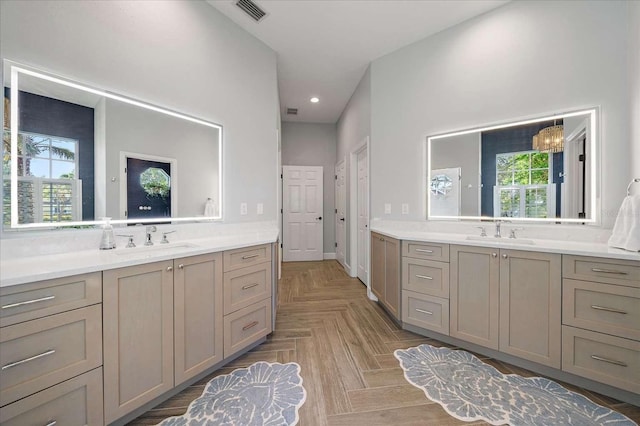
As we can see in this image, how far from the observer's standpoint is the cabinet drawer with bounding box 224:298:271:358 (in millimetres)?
1833

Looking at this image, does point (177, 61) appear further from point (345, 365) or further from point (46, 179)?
point (345, 365)

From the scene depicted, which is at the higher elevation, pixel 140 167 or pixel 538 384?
pixel 140 167

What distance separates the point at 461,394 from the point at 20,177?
9.17ft

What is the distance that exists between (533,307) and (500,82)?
6.40 ft

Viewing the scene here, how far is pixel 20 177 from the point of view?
4.48 ft

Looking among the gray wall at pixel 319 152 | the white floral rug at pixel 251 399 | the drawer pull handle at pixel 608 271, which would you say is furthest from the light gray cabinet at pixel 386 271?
the gray wall at pixel 319 152

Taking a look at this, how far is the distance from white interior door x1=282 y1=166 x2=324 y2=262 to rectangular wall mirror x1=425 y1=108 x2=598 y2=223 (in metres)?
2.97

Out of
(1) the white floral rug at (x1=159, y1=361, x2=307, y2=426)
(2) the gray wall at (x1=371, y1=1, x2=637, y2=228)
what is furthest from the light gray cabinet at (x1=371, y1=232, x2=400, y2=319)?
(1) the white floral rug at (x1=159, y1=361, x2=307, y2=426)

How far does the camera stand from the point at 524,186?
231cm

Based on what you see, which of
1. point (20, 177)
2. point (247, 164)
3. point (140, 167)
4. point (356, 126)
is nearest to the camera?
point (20, 177)

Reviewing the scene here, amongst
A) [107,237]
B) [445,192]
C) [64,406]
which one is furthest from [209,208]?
[445,192]

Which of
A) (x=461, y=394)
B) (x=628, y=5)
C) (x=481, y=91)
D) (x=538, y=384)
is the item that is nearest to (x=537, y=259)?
(x=538, y=384)

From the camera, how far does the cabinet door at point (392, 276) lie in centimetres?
245

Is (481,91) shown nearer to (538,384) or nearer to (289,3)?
(289,3)
